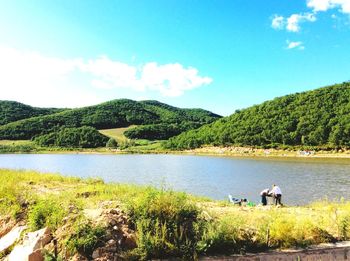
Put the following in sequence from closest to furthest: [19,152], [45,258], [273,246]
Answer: [45,258]
[273,246]
[19,152]

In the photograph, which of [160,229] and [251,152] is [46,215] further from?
[251,152]

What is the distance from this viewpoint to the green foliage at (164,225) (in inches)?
357

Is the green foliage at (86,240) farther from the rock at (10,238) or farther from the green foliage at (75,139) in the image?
the green foliage at (75,139)

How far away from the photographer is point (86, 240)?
886 cm

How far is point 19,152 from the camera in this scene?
545 feet

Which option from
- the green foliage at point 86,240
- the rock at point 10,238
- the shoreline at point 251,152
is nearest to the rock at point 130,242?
the green foliage at point 86,240

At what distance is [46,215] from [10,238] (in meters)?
1.25

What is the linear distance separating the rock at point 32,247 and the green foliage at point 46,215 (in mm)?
390

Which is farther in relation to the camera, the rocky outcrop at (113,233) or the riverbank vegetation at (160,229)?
the riverbank vegetation at (160,229)

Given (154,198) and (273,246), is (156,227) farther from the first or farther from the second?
(273,246)

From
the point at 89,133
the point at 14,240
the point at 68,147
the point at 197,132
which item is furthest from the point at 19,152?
→ the point at 14,240

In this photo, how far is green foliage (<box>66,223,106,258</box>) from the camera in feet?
29.1

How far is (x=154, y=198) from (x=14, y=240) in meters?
4.15

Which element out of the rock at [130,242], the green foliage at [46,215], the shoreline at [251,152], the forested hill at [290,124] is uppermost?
the forested hill at [290,124]
